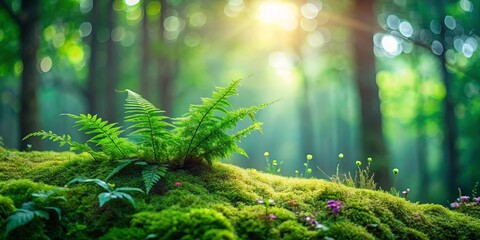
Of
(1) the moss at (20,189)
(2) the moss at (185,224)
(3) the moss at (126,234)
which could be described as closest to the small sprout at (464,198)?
(2) the moss at (185,224)

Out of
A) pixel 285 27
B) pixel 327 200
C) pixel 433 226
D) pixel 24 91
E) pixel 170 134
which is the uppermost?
pixel 285 27

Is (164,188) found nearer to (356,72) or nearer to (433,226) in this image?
(433,226)

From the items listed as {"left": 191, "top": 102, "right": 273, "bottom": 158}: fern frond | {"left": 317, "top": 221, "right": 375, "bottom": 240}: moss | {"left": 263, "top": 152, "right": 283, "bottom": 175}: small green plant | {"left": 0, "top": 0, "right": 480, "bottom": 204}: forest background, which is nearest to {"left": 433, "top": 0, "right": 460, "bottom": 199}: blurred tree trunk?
{"left": 0, "top": 0, "right": 480, "bottom": 204}: forest background

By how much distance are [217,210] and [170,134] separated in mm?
1052

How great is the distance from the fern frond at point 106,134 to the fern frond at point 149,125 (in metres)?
0.20

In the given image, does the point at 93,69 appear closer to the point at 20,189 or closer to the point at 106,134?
the point at 106,134

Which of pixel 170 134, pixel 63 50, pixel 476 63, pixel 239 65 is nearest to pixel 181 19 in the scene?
pixel 63 50

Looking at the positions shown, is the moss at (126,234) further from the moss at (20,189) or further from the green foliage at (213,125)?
the green foliage at (213,125)

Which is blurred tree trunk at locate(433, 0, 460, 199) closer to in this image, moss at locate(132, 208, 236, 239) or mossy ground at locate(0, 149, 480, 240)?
mossy ground at locate(0, 149, 480, 240)

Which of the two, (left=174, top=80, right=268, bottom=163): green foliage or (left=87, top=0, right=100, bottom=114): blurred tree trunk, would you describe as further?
(left=87, top=0, right=100, bottom=114): blurred tree trunk

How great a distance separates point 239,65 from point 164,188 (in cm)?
4073

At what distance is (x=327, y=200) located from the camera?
3.71 m

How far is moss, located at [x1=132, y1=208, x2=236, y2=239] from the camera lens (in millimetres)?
2738

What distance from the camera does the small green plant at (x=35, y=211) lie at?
2.67m
